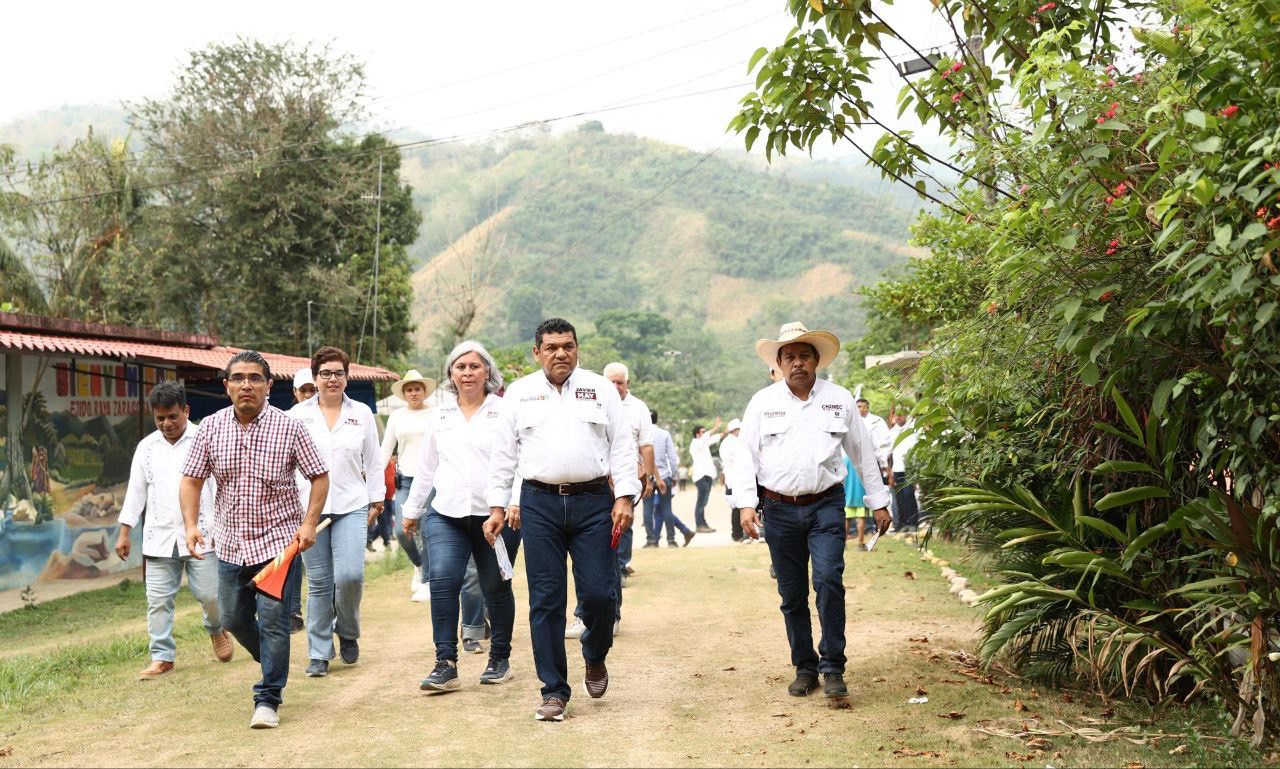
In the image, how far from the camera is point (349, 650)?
8680mm

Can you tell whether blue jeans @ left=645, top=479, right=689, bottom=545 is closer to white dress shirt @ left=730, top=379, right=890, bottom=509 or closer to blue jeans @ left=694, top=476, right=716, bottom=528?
blue jeans @ left=694, top=476, right=716, bottom=528

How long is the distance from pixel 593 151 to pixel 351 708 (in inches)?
6134

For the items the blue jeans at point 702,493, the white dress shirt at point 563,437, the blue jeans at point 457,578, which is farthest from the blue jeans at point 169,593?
the blue jeans at point 702,493

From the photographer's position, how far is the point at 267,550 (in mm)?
6973

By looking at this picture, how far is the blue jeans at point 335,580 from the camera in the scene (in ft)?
27.5

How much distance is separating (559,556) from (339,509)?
2.29m

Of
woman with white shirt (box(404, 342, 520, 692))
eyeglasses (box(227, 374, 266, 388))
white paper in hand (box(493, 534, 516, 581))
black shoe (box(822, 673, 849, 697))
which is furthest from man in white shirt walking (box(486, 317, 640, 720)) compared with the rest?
eyeglasses (box(227, 374, 266, 388))

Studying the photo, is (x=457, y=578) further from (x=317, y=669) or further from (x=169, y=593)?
(x=169, y=593)

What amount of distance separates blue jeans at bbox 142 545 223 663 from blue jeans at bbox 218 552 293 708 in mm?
1836

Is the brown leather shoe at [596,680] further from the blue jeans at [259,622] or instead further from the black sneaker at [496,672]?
the blue jeans at [259,622]

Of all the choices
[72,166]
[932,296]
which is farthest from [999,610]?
[72,166]

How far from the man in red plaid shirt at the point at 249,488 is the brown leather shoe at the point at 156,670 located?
182 centimetres

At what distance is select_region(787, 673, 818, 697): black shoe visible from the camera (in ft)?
23.9

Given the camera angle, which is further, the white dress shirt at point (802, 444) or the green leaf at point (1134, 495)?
the white dress shirt at point (802, 444)
